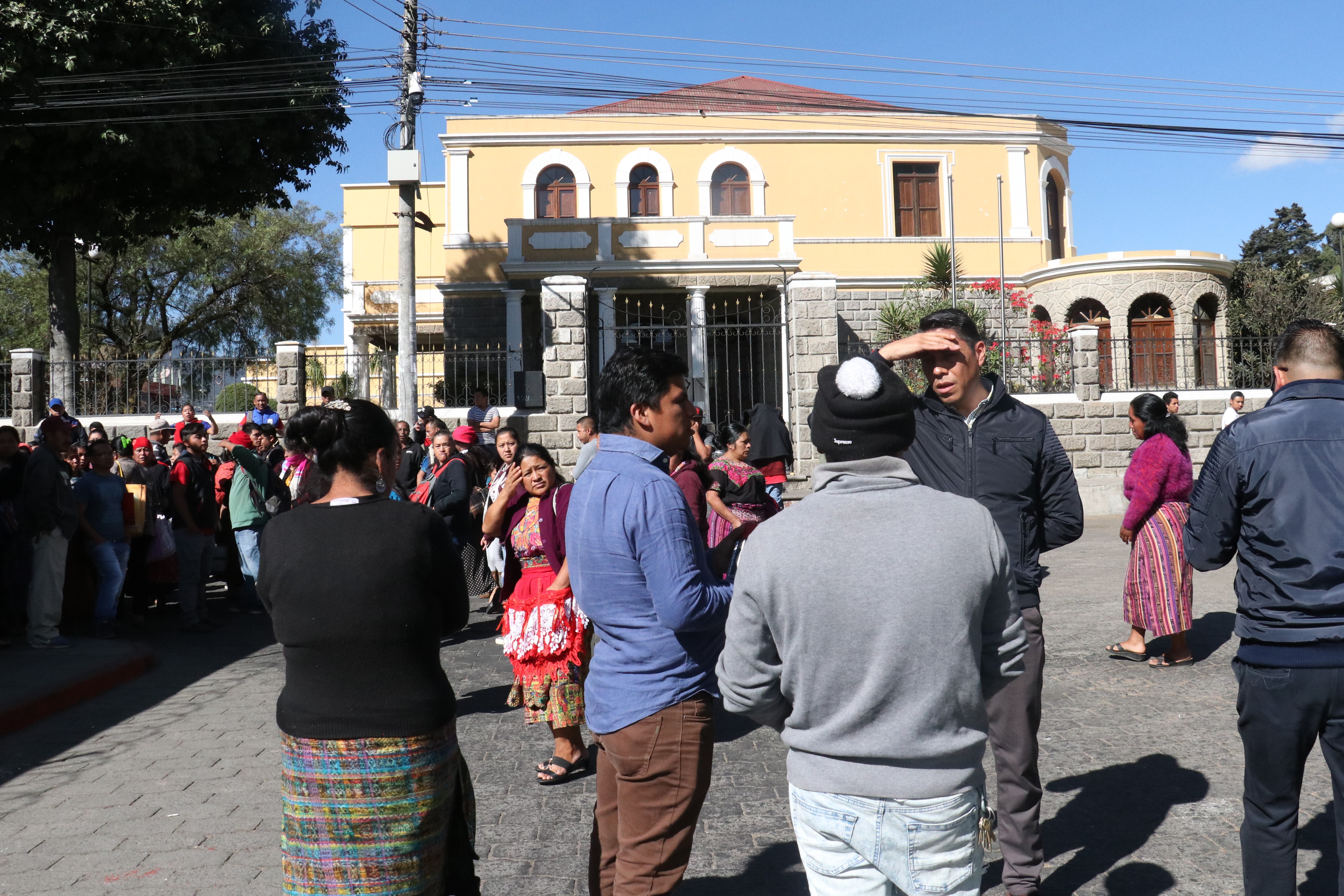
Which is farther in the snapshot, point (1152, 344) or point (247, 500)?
point (1152, 344)

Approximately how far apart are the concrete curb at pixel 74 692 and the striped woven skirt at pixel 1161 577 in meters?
7.42

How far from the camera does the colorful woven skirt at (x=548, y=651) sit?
545cm

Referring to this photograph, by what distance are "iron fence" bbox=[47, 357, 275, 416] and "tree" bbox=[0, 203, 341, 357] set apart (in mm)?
15427

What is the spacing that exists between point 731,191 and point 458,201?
6581 mm

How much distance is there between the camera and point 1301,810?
453 cm

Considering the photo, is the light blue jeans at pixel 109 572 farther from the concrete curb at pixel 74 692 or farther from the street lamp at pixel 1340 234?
the street lamp at pixel 1340 234

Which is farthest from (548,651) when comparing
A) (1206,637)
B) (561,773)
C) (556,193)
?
(556,193)

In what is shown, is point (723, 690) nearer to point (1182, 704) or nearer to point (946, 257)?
point (1182, 704)

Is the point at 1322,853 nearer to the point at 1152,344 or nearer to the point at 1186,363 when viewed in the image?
the point at 1186,363

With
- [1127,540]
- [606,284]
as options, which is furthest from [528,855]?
[606,284]

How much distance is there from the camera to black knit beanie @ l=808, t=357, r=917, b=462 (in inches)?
88.3

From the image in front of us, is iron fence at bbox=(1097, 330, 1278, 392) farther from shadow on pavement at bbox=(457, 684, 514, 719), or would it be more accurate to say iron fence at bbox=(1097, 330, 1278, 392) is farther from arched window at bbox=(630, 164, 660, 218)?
shadow on pavement at bbox=(457, 684, 514, 719)

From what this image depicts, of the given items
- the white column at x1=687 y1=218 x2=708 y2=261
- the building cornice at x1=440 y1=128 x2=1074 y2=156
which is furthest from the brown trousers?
the building cornice at x1=440 y1=128 x2=1074 y2=156

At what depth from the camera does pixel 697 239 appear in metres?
23.7
